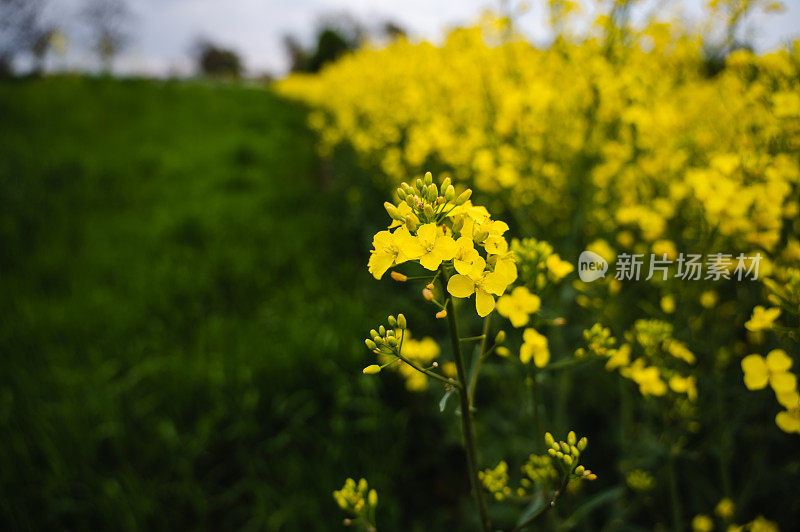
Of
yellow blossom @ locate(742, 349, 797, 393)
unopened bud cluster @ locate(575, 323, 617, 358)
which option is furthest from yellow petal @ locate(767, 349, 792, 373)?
unopened bud cluster @ locate(575, 323, 617, 358)

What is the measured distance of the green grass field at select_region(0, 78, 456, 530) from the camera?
1933 millimetres

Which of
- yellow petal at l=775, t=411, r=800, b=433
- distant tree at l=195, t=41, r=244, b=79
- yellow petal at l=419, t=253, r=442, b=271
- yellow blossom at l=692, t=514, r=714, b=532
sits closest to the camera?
yellow petal at l=419, t=253, r=442, b=271

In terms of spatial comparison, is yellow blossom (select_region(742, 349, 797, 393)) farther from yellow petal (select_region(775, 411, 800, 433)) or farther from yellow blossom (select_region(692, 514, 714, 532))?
yellow blossom (select_region(692, 514, 714, 532))

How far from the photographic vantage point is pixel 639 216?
1.79 metres

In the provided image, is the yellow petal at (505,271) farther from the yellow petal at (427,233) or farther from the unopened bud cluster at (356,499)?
the unopened bud cluster at (356,499)

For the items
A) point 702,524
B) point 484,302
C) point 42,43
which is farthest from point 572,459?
point 42,43

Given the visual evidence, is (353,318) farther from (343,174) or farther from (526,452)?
(343,174)

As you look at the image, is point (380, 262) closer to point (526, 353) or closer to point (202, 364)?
point (526, 353)

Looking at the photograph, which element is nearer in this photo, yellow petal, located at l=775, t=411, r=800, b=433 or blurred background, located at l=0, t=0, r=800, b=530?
yellow petal, located at l=775, t=411, r=800, b=433

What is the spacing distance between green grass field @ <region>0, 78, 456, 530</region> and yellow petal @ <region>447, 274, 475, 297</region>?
1.41 metres

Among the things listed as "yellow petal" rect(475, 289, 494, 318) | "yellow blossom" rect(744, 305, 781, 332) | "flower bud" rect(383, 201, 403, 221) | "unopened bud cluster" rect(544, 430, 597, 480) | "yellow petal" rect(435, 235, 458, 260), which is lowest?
"unopened bud cluster" rect(544, 430, 597, 480)

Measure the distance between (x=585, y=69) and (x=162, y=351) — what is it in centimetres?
280

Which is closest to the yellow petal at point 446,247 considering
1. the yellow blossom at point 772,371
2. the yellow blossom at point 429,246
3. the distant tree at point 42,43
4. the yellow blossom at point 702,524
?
the yellow blossom at point 429,246

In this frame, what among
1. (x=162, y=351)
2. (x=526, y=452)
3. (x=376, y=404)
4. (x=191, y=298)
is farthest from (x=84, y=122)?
(x=526, y=452)
